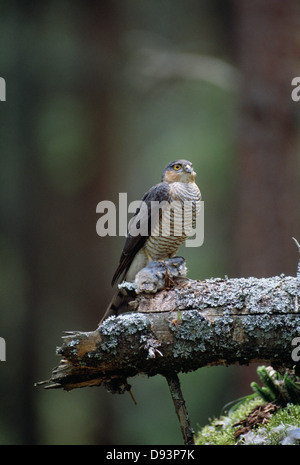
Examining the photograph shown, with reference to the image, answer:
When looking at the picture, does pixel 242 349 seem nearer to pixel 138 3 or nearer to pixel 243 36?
pixel 243 36

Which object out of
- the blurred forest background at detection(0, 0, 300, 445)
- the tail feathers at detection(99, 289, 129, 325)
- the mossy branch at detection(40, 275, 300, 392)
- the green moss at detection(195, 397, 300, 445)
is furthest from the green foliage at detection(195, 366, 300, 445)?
the blurred forest background at detection(0, 0, 300, 445)

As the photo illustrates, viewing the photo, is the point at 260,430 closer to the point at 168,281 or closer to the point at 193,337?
the point at 193,337

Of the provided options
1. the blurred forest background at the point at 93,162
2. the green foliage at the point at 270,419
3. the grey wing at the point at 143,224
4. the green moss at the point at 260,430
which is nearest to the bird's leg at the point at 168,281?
the grey wing at the point at 143,224

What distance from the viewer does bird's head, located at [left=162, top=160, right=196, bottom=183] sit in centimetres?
357

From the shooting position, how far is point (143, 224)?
345 centimetres

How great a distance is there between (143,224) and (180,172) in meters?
0.50

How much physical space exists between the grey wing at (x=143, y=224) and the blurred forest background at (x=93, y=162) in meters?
2.11

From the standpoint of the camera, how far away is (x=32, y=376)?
7027mm

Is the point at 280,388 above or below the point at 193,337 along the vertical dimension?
below

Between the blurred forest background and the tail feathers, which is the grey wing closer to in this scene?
the tail feathers

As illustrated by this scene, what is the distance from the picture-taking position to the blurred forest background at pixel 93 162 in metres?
5.22

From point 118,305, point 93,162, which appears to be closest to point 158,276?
point 118,305

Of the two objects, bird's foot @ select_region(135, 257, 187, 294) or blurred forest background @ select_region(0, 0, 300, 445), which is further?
blurred forest background @ select_region(0, 0, 300, 445)

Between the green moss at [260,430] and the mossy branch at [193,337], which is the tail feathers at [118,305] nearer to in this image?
the mossy branch at [193,337]
